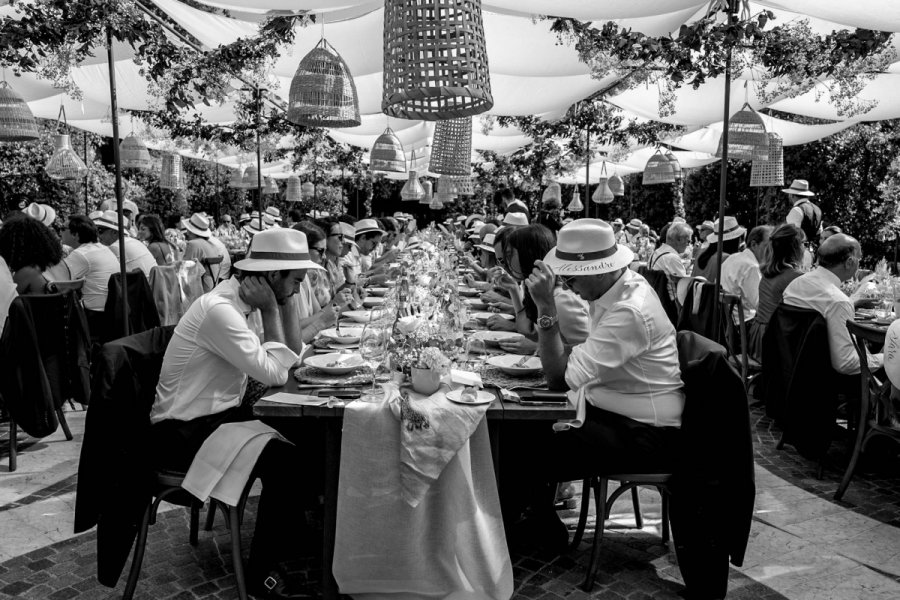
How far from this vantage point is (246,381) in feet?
10.3

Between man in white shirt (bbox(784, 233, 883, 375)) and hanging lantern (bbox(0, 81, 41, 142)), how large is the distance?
20.9 feet

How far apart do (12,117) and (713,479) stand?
21.1 feet

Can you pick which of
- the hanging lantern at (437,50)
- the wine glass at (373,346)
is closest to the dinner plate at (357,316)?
the wine glass at (373,346)

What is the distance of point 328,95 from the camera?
4773 millimetres

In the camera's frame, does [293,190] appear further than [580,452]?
Yes

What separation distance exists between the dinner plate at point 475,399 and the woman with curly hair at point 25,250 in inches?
136

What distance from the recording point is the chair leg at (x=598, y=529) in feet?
9.78

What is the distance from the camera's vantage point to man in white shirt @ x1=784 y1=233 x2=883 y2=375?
4.26m

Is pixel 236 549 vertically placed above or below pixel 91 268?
below

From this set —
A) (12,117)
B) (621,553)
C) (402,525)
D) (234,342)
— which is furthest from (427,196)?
(402,525)

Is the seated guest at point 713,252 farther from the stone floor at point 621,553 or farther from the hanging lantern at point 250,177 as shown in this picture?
the hanging lantern at point 250,177

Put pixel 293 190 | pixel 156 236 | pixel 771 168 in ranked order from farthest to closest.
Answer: pixel 293 190 → pixel 771 168 → pixel 156 236

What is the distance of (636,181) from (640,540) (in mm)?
22198

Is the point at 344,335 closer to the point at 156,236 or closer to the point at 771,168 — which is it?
the point at 156,236
